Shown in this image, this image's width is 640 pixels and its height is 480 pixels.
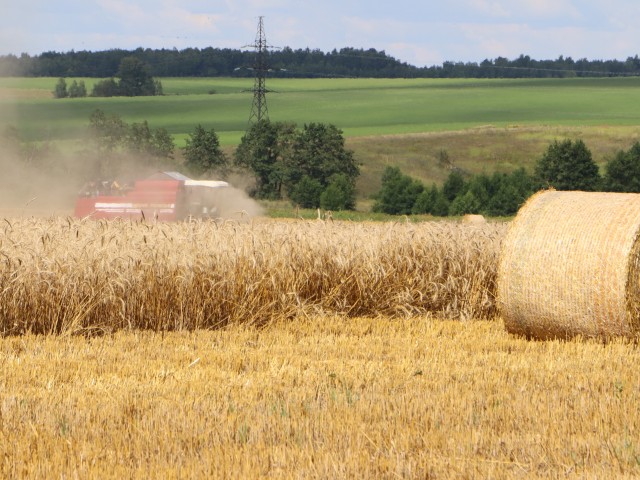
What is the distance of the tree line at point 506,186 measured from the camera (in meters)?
54.2

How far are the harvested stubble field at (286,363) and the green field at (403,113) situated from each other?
196 feet

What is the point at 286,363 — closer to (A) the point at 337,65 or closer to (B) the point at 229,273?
(B) the point at 229,273

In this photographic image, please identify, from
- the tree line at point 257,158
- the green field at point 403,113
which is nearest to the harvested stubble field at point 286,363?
the tree line at point 257,158

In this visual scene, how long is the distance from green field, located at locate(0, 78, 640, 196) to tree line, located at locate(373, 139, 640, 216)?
1537 cm

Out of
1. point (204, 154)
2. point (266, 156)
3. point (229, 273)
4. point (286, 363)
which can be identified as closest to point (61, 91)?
point (204, 154)

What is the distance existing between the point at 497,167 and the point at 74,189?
1534 inches

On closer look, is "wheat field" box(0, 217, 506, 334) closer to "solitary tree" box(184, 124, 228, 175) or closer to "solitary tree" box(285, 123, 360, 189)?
"solitary tree" box(285, 123, 360, 189)

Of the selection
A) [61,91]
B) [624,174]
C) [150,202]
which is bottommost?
[624,174]

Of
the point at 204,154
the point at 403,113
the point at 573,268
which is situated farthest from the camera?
the point at 403,113

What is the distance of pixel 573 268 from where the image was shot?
978 centimetres

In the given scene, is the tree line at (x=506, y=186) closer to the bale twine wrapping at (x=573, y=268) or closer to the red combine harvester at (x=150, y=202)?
the red combine harvester at (x=150, y=202)

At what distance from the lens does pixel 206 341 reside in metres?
9.95

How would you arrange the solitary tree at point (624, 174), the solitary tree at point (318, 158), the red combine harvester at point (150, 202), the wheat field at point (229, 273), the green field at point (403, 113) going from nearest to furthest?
the wheat field at point (229, 273) < the red combine harvester at point (150, 202) < the solitary tree at point (624, 174) < the solitary tree at point (318, 158) < the green field at point (403, 113)

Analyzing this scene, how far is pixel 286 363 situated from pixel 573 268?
3.00 m
